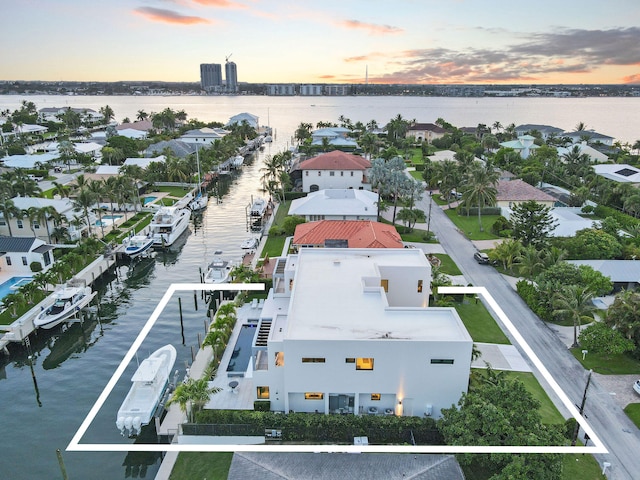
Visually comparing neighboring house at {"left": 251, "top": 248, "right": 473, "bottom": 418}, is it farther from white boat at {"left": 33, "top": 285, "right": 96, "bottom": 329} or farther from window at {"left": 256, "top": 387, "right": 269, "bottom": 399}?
white boat at {"left": 33, "top": 285, "right": 96, "bottom": 329}

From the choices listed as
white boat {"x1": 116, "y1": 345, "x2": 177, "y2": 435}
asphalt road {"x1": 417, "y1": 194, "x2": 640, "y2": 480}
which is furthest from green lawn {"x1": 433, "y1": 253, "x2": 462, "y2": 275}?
white boat {"x1": 116, "y1": 345, "x2": 177, "y2": 435}

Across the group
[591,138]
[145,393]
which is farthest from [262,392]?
[591,138]

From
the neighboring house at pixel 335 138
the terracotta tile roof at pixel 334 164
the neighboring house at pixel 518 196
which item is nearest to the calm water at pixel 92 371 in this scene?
the terracotta tile roof at pixel 334 164

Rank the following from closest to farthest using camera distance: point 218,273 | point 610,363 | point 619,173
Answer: point 610,363
point 218,273
point 619,173

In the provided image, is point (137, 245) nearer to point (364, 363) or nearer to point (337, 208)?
point (337, 208)
